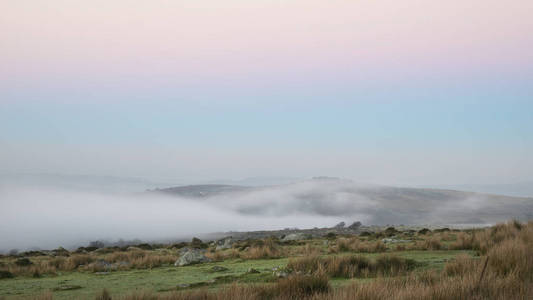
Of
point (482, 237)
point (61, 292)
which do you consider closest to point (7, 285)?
point (61, 292)

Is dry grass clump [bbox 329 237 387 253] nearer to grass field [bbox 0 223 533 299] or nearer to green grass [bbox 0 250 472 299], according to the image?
grass field [bbox 0 223 533 299]

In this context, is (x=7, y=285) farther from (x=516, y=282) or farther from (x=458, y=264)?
(x=516, y=282)

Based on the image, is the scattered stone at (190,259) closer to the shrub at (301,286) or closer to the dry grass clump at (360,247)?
the dry grass clump at (360,247)

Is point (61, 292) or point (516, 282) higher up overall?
point (516, 282)

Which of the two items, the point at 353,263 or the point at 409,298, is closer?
the point at 409,298

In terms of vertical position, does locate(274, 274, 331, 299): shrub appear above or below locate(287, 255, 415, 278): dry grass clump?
above

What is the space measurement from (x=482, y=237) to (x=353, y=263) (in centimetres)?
792

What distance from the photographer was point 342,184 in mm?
140125

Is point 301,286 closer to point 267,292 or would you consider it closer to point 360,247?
point 267,292

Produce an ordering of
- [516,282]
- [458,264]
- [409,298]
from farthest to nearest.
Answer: [458,264]
[516,282]
[409,298]

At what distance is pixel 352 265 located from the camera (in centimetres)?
1079

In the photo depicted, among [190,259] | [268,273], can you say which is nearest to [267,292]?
[268,273]

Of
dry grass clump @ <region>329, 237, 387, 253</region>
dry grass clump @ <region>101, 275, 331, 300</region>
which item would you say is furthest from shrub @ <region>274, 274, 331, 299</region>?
dry grass clump @ <region>329, 237, 387, 253</region>

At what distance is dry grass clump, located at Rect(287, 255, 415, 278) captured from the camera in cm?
1032
